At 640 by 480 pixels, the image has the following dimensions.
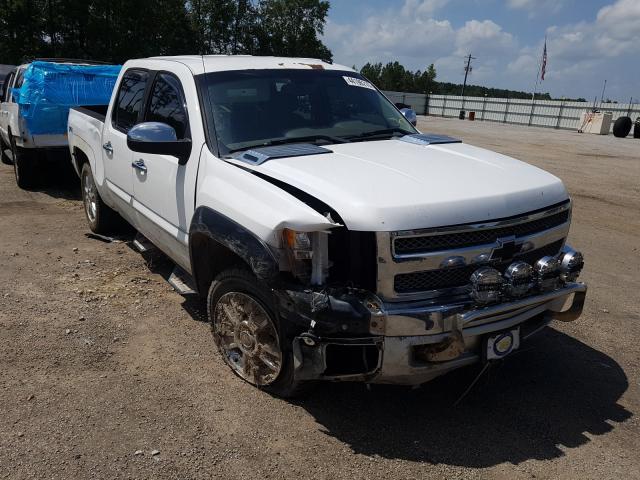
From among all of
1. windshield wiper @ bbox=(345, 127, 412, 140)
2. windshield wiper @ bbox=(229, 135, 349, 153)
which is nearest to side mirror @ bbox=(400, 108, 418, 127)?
windshield wiper @ bbox=(345, 127, 412, 140)

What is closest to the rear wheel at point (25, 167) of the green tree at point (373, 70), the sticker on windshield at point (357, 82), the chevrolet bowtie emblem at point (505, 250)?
the sticker on windshield at point (357, 82)

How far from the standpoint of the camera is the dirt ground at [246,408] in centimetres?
284

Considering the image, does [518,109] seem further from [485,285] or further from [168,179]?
[485,285]

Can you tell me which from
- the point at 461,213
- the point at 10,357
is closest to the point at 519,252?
the point at 461,213

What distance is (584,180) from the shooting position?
40.8 feet

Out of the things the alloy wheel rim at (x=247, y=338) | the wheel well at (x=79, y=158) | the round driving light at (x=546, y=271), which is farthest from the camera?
the wheel well at (x=79, y=158)

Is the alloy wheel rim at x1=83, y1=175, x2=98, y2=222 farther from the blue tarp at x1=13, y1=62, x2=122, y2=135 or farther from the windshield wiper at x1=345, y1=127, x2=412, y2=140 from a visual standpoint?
the windshield wiper at x1=345, y1=127, x2=412, y2=140

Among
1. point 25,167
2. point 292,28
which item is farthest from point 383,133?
point 292,28

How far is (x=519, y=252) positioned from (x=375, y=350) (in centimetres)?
98

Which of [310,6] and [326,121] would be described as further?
[310,6]

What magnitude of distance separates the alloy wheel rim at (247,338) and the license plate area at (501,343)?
1124mm

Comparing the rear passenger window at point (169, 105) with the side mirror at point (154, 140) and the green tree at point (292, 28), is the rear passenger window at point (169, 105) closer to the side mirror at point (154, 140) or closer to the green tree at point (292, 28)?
the side mirror at point (154, 140)

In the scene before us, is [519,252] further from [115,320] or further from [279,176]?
[115,320]

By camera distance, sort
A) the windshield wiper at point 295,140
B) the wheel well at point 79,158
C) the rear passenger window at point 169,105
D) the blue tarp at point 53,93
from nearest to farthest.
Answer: the windshield wiper at point 295,140, the rear passenger window at point 169,105, the wheel well at point 79,158, the blue tarp at point 53,93
